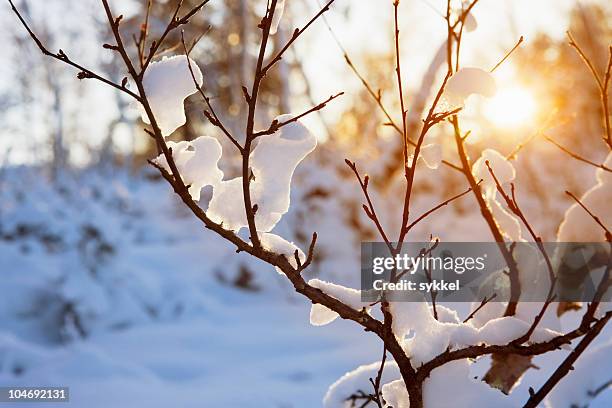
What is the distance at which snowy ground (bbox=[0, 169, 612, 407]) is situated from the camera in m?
3.45

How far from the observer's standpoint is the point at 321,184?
744 centimetres

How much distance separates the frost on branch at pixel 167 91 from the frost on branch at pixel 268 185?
0.19m

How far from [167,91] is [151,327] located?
190 inches

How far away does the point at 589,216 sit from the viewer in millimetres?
1683

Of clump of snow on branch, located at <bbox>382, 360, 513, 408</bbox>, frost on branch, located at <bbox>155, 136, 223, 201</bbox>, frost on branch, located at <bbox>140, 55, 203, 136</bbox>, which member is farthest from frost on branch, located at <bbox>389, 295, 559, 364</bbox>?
frost on branch, located at <bbox>140, 55, 203, 136</bbox>

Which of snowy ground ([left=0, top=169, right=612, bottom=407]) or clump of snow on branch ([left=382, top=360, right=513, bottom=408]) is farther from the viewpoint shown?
snowy ground ([left=0, top=169, right=612, bottom=407])

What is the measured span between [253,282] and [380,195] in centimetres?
204

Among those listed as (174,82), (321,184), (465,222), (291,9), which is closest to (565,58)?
(465,222)

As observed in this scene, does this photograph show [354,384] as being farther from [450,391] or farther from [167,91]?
[167,91]

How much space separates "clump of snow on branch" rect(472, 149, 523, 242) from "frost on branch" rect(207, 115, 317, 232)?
0.57 m

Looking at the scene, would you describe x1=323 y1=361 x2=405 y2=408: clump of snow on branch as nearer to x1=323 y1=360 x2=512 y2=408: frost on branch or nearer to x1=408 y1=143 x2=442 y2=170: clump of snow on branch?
x1=323 y1=360 x2=512 y2=408: frost on branch

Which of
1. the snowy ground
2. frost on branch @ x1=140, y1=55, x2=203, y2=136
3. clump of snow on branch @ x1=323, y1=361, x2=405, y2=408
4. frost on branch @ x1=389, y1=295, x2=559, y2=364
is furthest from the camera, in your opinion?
the snowy ground

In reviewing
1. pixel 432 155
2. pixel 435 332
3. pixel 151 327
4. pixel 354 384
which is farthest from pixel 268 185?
pixel 151 327

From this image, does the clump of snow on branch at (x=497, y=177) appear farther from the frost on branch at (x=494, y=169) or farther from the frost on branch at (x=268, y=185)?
the frost on branch at (x=268, y=185)
